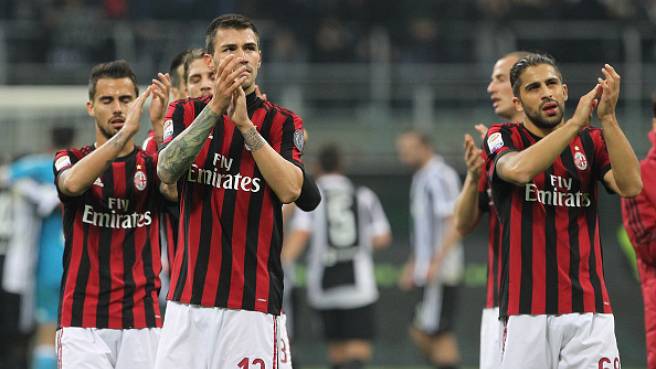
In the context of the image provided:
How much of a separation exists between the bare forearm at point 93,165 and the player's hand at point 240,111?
898mm

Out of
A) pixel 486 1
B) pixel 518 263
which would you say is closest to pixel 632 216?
pixel 518 263

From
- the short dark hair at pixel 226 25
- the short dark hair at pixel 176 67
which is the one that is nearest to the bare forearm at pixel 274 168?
the short dark hair at pixel 226 25

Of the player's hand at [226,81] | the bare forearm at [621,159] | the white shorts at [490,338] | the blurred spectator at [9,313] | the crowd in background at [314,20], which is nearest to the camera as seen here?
the player's hand at [226,81]

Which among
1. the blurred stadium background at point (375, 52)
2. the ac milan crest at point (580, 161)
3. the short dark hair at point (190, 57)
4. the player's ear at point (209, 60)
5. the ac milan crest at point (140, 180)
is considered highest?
the blurred stadium background at point (375, 52)

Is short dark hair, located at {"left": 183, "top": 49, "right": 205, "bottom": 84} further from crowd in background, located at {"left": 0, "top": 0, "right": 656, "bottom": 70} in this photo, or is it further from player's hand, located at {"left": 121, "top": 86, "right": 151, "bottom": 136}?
crowd in background, located at {"left": 0, "top": 0, "right": 656, "bottom": 70}

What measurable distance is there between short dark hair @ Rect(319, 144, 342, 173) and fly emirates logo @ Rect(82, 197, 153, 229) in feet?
18.5

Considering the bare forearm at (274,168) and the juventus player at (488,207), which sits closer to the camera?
the bare forearm at (274,168)

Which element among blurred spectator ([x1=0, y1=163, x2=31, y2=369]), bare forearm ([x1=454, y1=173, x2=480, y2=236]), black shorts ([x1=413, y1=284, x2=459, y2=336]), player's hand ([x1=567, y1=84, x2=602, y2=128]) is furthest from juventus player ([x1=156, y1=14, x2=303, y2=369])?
black shorts ([x1=413, y1=284, x2=459, y2=336])

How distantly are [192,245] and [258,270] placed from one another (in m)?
0.35

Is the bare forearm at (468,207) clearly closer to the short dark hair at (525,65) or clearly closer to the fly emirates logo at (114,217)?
the short dark hair at (525,65)

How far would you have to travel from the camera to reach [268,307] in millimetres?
5574

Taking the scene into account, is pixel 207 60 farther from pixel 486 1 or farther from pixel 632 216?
pixel 486 1

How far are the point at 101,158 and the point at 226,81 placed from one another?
1.18m

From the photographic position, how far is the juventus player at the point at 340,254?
11977mm
